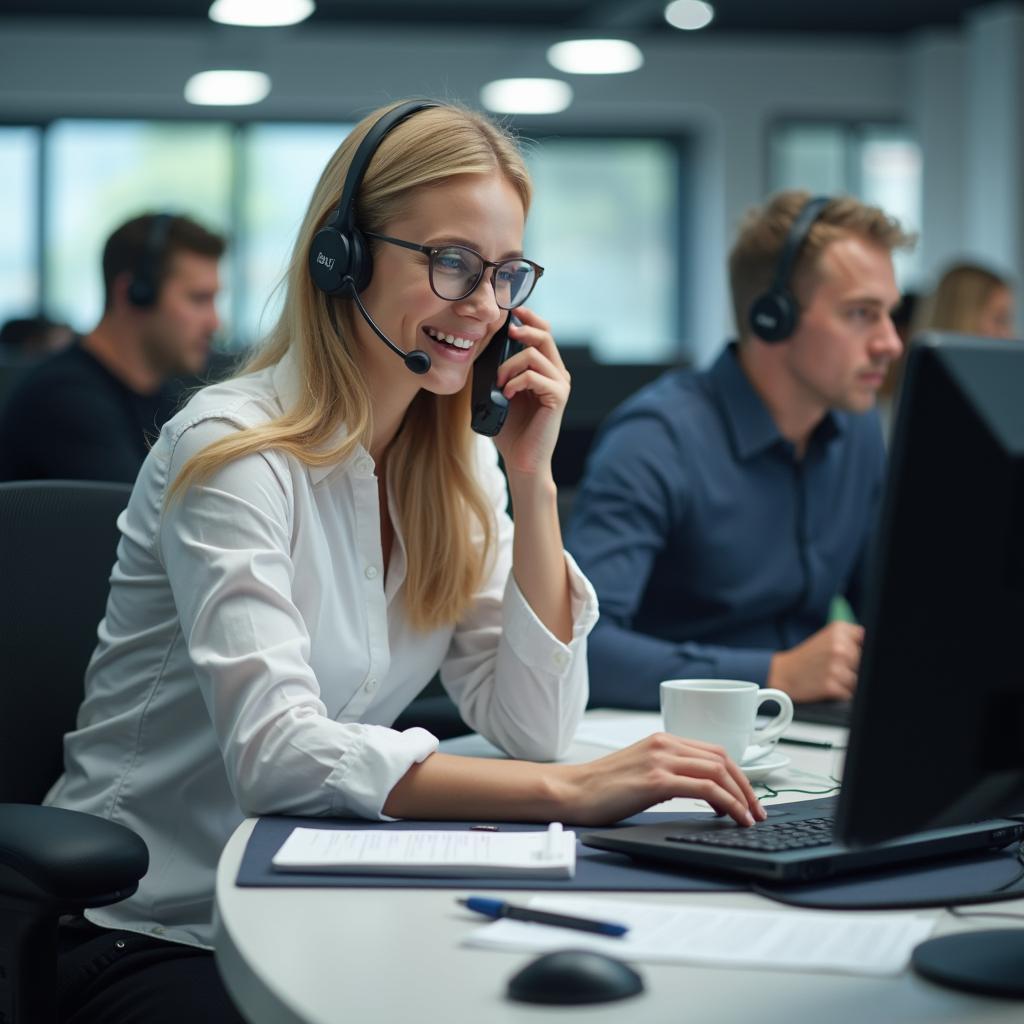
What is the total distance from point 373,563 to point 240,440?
0.20 m

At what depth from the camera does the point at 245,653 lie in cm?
125

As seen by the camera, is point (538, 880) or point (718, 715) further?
point (718, 715)

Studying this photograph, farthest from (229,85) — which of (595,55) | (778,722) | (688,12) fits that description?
(778,722)

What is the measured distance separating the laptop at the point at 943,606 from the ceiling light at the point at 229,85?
6.33 meters

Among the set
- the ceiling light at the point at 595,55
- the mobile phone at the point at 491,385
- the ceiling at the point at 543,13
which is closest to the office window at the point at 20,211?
the ceiling at the point at 543,13

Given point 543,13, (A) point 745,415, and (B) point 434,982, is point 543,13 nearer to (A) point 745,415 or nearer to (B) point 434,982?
(A) point 745,415

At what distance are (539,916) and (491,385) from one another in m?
0.76

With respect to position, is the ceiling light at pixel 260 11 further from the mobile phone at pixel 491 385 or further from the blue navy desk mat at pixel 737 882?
the blue navy desk mat at pixel 737 882

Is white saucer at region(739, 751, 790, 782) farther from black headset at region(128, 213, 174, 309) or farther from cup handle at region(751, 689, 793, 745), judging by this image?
black headset at region(128, 213, 174, 309)

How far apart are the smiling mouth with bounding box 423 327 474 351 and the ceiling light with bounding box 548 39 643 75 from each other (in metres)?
4.56

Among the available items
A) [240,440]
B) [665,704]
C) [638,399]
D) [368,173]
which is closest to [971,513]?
[665,704]

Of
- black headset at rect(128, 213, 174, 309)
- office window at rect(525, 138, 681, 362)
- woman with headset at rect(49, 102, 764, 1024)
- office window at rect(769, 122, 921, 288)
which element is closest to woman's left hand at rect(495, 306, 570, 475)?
woman with headset at rect(49, 102, 764, 1024)

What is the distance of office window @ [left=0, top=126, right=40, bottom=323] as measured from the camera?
819 centimetres

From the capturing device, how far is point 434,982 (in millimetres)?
832
